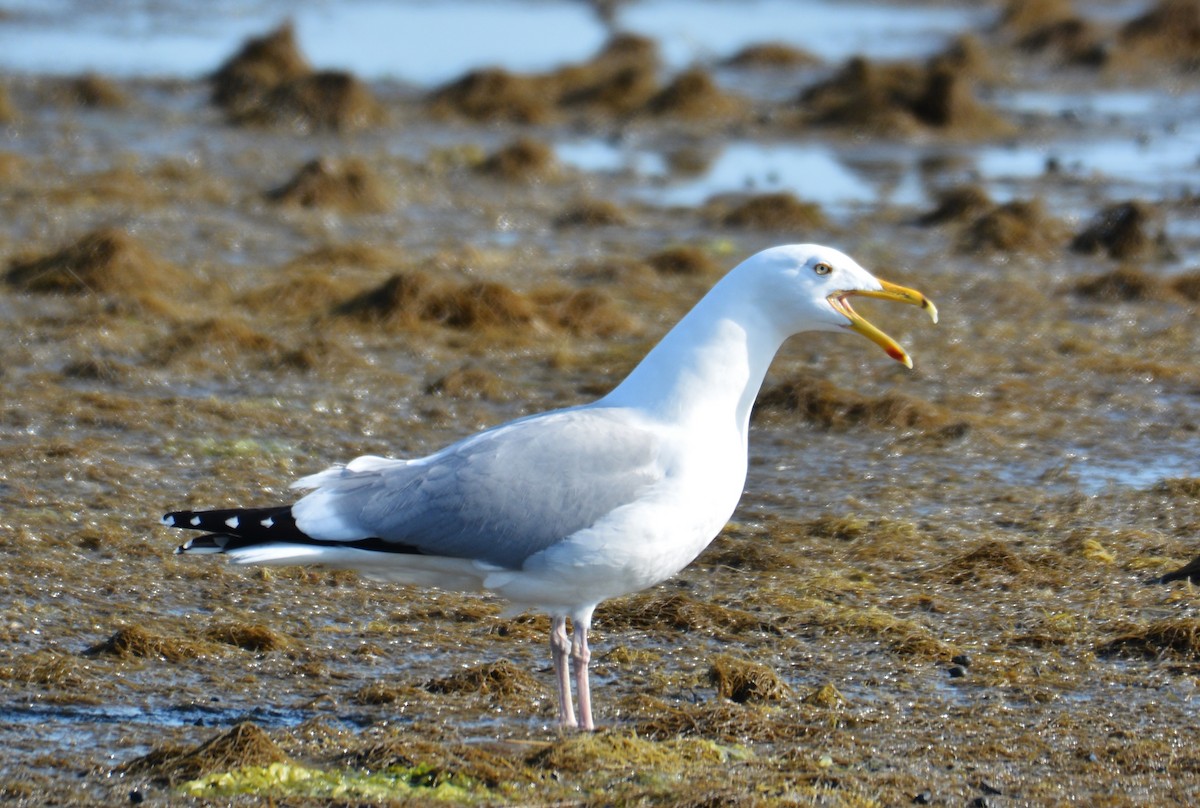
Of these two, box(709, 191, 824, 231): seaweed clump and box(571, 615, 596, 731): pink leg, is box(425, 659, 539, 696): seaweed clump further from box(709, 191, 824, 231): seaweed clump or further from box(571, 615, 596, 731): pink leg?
box(709, 191, 824, 231): seaweed clump

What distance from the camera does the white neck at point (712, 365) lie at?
5770 millimetres

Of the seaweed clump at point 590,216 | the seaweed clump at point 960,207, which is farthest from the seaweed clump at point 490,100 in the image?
the seaweed clump at point 960,207

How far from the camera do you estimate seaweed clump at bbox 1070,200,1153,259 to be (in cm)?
1396

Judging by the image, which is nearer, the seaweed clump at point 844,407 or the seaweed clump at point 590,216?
the seaweed clump at point 844,407

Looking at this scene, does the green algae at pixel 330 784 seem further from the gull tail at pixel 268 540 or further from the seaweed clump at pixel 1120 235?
the seaweed clump at pixel 1120 235

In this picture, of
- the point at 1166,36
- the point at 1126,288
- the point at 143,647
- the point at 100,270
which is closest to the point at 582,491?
the point at 143,647

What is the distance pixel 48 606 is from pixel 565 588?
2156mm

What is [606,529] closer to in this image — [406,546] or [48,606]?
[406,546]

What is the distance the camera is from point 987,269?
1353 cm

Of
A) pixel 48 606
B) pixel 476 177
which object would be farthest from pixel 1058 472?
pixel 476 177

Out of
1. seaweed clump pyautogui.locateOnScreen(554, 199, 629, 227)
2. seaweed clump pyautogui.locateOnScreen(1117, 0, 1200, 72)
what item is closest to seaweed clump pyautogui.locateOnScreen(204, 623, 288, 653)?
seaweed clump pyautogui.locateOnScreen(554, 199, 629, 227)

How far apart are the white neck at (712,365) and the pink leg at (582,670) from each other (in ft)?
2.36

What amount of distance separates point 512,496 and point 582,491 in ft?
0.71

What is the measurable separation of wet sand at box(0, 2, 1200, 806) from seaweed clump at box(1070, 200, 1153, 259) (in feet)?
0.10
